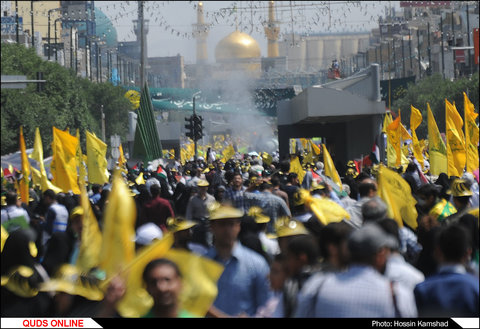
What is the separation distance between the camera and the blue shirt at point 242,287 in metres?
6.07

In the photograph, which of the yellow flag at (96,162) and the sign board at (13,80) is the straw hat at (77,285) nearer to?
the yellow flag at (96,162)

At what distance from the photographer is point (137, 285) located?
17.1 ft

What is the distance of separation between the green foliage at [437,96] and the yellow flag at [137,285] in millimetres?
51029

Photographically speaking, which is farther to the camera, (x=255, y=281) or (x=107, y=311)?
(x=255, y=281)

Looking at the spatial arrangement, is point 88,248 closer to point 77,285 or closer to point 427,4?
point 77,285

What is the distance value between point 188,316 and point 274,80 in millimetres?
122883

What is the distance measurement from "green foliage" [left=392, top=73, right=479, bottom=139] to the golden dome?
97.5 metres

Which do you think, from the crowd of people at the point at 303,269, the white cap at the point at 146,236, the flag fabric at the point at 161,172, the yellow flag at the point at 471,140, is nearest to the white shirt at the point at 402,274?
the crowd of people at the point at 303,269

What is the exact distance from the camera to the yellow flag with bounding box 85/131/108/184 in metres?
17.4

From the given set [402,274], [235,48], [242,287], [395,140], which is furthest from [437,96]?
[235,48]

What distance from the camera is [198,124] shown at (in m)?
34.2

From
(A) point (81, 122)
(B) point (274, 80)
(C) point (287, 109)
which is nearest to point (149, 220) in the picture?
(C) point (287, 109)

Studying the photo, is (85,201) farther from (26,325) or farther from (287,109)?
(287,109)

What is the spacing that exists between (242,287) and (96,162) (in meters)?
11.8
